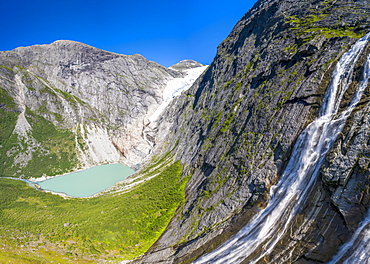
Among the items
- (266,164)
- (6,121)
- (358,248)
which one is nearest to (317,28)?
(266,164)

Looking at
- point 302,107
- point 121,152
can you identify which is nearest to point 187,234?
point 302,107

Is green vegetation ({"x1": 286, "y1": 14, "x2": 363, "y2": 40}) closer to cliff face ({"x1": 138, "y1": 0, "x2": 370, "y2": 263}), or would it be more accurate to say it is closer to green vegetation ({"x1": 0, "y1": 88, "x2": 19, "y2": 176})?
cliff face ({"x1": 138, "y1": 0, "x2": 370, "y2": 263})

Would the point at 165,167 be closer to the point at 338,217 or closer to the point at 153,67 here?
the point at 338,217

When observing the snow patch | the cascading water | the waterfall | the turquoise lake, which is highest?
the snow patch

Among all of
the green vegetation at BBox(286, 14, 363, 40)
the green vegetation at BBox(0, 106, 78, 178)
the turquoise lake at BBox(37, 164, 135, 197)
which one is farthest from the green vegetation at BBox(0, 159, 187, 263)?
the green vegetation at BBox(286, 14, 363, 40)

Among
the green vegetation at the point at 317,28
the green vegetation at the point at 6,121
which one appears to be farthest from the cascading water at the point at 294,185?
the green vegetation at the point at 6,121

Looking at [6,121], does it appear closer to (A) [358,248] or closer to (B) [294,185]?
(B) [294,185]
